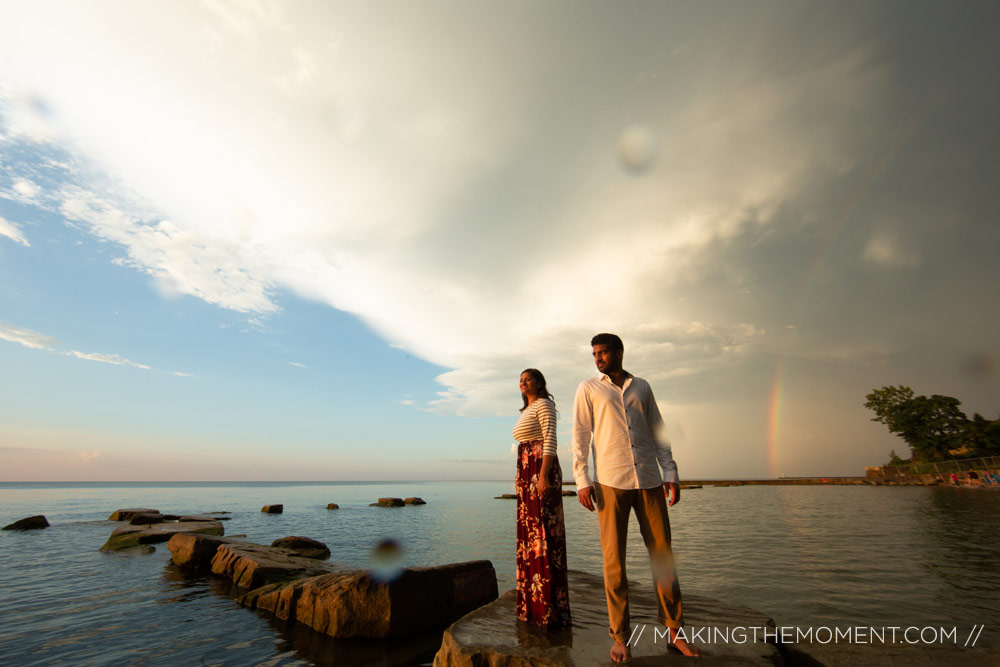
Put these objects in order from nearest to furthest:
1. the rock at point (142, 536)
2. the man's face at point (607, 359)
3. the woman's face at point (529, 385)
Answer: the man's face at point (607, 359)
the woman's face at point (529, 385)
the rock at point (142, 536)

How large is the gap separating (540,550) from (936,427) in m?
86.6

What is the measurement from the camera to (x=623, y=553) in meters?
3.86

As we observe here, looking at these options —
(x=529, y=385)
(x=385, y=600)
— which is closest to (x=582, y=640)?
(x=529, y=385)

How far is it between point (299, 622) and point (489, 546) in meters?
11.1

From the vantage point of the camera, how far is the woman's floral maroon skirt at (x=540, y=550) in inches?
175

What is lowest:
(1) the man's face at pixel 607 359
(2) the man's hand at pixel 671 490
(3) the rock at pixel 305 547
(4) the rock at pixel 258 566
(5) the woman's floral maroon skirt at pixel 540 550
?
(3) the rock at pixel 305 547

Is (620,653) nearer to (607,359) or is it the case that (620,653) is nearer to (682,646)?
(682,646)

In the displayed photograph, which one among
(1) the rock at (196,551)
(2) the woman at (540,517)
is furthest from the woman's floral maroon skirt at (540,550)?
(1) the rock at (196,551)

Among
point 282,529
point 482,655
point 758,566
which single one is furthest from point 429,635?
point 282,529

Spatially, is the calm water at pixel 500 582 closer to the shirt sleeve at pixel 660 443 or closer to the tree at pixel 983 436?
the shirt sleeve at pixel 660 443

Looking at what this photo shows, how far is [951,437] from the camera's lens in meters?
61.1

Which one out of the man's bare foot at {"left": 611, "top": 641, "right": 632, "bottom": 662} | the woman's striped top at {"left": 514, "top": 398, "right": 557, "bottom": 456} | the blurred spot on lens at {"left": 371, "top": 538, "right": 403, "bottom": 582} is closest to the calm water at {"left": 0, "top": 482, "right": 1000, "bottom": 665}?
the blurred spot on lens at {"left": 371, "top": 538, "right": 403, "bottom": 582}

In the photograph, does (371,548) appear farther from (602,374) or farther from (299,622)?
(602,374)

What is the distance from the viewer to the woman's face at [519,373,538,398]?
475 cm
